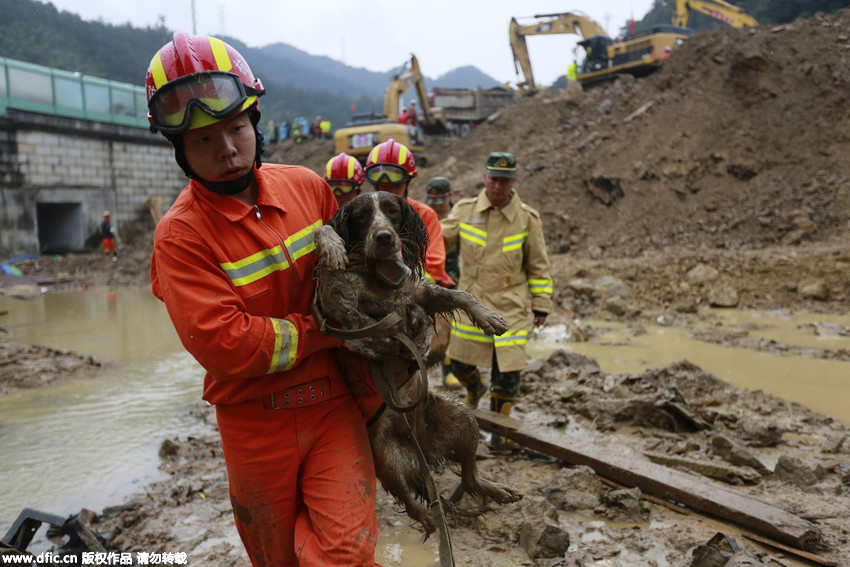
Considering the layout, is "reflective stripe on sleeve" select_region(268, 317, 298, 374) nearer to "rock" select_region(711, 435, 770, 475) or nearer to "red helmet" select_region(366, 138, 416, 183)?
"red helmet" select_region(366, 138, 416, 183)

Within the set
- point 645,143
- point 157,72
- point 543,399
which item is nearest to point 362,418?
point 157,72

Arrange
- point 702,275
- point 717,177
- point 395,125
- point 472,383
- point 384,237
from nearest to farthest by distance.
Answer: point 384,237 → point 472,383 → point 702,275 → point 717,177 → point 395,125

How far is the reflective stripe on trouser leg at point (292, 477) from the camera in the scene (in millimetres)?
2131

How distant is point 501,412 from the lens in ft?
17.9

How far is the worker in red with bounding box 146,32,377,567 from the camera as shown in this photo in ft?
6.63

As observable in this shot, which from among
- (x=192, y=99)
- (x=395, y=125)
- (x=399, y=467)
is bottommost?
(x=399, y=467)

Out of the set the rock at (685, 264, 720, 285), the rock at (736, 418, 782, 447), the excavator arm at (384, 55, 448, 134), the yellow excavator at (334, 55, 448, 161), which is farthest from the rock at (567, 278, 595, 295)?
the excavator arm at (384, 55, 448, 134)

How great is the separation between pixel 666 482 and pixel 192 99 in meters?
3.54

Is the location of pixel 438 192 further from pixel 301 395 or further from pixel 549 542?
pixel 301 395

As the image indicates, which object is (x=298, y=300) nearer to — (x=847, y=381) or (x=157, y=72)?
(x=157, y=72)

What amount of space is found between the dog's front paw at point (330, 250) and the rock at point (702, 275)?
36.1 feet

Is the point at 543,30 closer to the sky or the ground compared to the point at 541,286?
closer to the sky

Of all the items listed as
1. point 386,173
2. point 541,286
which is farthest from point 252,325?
point 541,286

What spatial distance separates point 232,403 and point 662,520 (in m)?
2.89
